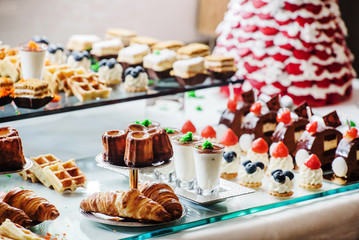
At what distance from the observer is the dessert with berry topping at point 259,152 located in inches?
103

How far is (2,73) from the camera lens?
9.65 ft

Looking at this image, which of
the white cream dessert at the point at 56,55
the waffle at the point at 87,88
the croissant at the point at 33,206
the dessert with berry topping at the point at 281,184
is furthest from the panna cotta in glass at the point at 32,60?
the dessert with berry topping at the point at 281,184

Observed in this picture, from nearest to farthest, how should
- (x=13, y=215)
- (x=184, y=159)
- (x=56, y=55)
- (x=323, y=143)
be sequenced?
(x=13, y=215) → (x=184, y=159) → (x=323, y=143) → (x=56, y=55)

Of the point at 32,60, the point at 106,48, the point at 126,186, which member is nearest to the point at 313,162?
the point at 126,186

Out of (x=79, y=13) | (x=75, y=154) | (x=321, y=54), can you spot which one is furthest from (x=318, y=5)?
(x=79, y=13)

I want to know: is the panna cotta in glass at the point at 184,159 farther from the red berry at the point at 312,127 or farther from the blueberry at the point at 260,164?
the red berry at the point at 312,127

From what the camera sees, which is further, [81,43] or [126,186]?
[81,43]

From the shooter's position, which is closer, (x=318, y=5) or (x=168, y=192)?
(x=168, y=192)

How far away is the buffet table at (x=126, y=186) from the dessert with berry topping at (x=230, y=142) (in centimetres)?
43

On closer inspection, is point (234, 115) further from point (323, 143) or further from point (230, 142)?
point (323, 143)

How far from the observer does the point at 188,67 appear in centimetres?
309

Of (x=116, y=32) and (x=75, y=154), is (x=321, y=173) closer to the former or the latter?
(x=75, y=154)

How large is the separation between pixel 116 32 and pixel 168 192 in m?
1.91

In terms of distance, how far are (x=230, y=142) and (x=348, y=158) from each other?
0.48 m
